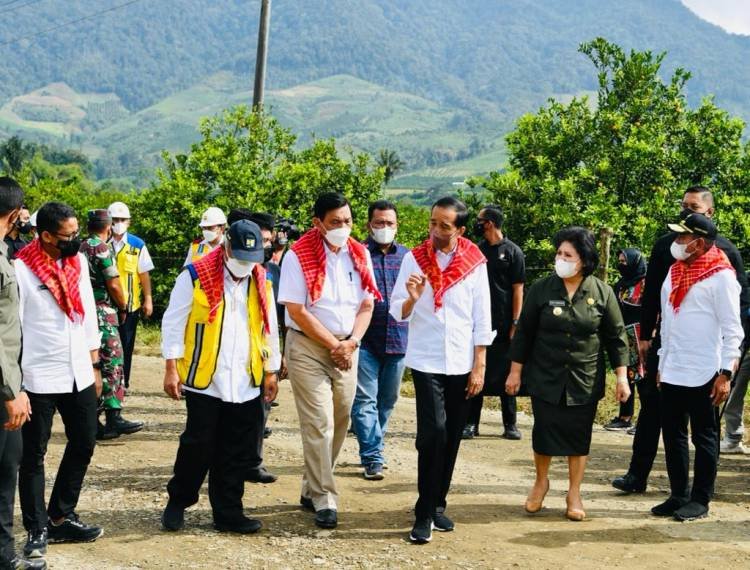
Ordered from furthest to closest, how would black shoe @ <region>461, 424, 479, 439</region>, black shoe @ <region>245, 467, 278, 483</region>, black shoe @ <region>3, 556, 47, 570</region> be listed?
1. black shoe @ <region>461, 424, 479, 439</region>
2. black shoe @ <region>245, 467, 278, 483</region>
3. black shoe @ <region>3, 556, 47, 570</region>

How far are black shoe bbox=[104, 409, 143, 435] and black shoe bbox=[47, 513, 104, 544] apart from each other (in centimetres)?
286

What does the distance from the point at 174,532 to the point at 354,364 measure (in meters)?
1.53

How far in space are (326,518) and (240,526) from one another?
53 centimetres

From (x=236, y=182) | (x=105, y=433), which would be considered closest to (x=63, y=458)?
(x=105, y=433)

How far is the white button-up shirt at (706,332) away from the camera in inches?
247

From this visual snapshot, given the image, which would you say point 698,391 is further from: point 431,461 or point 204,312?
point 204,312

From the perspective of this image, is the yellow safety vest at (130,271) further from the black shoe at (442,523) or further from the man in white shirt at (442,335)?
the black shoe at (442,523)

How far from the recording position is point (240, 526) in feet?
19.4

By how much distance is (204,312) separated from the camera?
5.73m

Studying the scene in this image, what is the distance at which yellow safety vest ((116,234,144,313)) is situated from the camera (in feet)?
29.9

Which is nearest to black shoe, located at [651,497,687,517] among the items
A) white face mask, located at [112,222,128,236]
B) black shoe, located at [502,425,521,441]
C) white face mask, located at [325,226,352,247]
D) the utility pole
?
black shoe, located at [502,425,521,441]

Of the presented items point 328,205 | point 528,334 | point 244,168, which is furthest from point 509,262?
point 244,168

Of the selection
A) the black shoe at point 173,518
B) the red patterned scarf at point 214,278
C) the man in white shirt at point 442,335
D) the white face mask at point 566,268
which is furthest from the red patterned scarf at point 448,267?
the black shoe at point 173,518

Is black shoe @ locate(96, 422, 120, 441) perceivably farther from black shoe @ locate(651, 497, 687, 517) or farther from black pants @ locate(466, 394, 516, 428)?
black shoe @ locate(651, 497, 687, 517)
